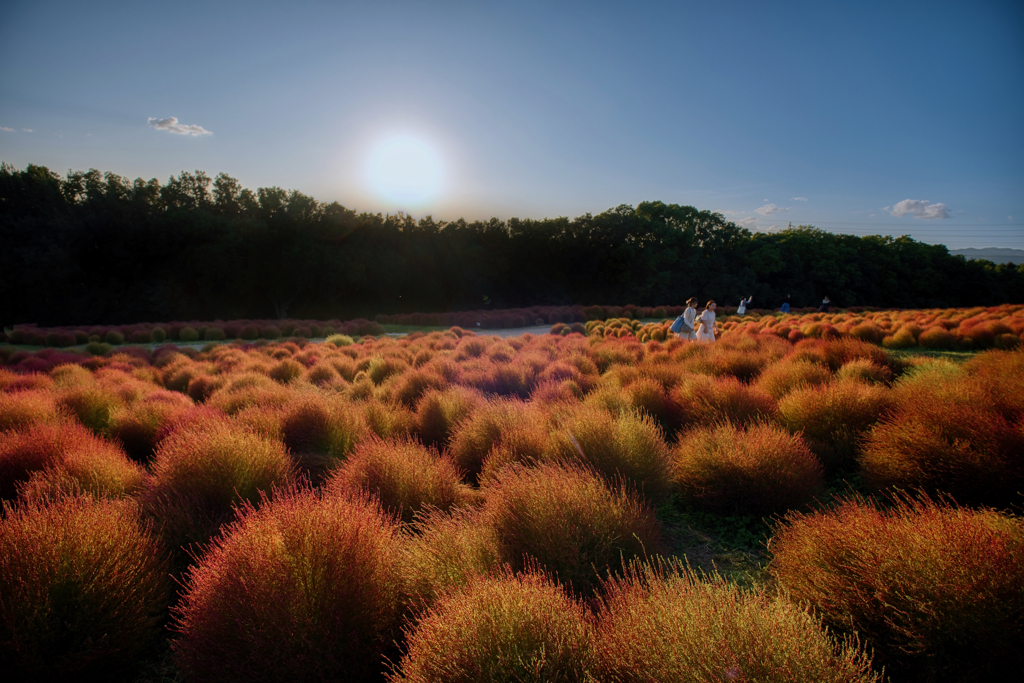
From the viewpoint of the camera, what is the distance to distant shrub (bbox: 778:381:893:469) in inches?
169

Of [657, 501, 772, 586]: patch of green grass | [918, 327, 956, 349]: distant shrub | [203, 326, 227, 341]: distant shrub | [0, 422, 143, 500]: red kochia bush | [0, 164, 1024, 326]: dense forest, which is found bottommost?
[657, 501, 772, 586]: patch of green grass

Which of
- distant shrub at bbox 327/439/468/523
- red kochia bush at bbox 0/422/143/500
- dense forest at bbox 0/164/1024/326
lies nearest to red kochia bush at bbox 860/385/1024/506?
distant shrub at bbox 327/439/468/523

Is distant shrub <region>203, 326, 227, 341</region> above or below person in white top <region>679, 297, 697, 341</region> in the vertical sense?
below

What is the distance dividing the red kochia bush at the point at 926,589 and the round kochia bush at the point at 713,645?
0.79 ft

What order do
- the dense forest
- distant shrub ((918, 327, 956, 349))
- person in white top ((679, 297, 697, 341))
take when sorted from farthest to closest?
the dense forest < person in white top ((679, 297, 697, 341)) < distant shrub ((918, 327, 956, 349))

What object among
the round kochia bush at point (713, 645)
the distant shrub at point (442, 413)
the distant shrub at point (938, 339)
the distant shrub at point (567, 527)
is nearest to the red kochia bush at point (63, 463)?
the distant shrub at point (442, 413)

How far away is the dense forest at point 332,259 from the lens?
86.8ft

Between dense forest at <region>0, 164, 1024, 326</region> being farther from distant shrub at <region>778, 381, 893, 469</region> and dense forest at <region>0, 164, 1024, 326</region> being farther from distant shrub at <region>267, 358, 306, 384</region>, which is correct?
distant shrub at <region>778, 381, 893, 469</region>

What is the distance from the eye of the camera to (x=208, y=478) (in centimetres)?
331

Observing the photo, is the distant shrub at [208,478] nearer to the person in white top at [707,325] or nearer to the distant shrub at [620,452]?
the distant shrub at [620,452]

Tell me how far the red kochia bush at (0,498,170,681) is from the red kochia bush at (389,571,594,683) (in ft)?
5.10

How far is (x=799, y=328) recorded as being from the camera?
39.7 feet

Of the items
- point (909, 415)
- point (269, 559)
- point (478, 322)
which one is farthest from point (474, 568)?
point (478, 322)

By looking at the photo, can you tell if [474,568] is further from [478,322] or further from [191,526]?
[478,322]
